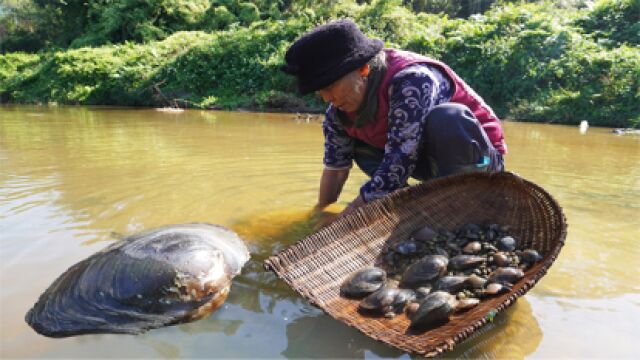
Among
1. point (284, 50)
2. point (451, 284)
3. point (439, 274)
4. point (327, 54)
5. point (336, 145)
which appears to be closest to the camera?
point (451, 284)

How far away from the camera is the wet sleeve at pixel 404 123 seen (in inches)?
97.6

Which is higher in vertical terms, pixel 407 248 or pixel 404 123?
pixel 404 123

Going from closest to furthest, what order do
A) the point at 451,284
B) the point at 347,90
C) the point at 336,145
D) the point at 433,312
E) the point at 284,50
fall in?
1. the point at 433,312
2. the point at 451,284
3. the point at 347,90
4. the point at 336,145
5. the point at 284,50

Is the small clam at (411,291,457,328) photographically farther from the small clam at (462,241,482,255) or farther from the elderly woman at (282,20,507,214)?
the elderly woman at (282,20,507,214)

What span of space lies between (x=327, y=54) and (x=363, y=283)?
42.8 inches

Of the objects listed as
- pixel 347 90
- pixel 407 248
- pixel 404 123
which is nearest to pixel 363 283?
pixel 407 248

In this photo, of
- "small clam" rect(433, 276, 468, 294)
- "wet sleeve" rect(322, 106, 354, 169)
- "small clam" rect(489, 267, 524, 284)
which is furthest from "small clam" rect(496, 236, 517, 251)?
"wet sleeve" rect(322, 106, 354, 169)

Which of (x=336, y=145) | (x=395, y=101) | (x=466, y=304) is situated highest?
(x=395, y=101)

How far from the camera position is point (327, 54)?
229cm

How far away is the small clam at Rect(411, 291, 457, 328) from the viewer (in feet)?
5.79

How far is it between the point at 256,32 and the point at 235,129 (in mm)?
9031

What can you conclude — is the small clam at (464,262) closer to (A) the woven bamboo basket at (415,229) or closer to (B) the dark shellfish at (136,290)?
(A) the woven bamboo basket at (415,229)

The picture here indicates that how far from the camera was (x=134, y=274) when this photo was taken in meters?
2.13

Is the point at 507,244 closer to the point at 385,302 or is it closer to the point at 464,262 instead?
the point at 464,262
